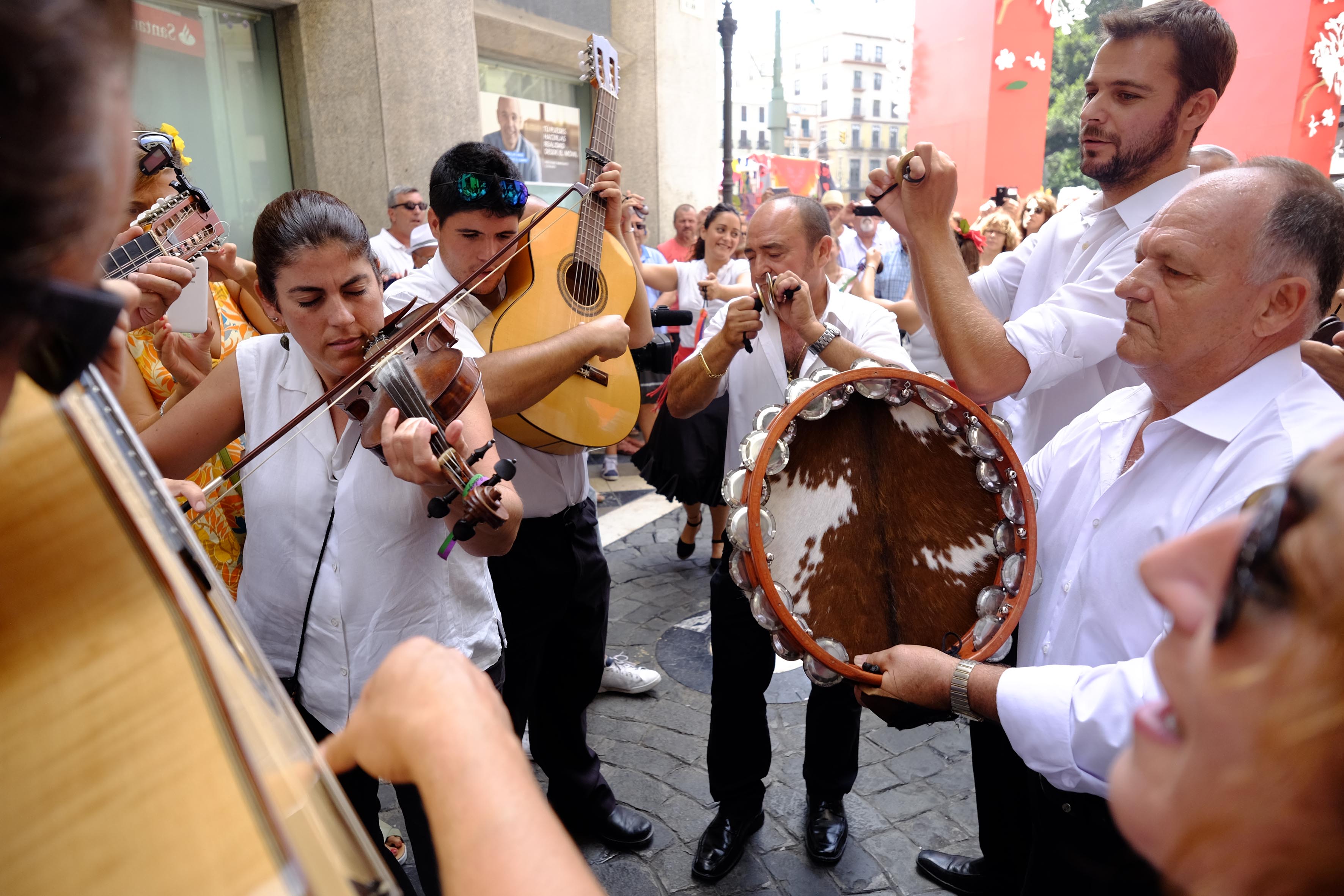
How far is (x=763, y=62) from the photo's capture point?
89125mm

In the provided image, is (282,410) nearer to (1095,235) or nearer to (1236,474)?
(1236,474)

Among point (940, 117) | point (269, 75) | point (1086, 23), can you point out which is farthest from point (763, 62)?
point (269, 75)

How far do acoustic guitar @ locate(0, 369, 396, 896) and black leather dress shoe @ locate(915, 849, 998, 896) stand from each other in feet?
8.96

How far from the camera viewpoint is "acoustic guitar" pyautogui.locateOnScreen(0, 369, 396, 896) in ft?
1.58

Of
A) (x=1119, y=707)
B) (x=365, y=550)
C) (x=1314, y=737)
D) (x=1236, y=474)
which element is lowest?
(x=1119, y=707)

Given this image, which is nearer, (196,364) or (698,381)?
(196,364)

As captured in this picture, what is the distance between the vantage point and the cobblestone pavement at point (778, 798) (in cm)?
274

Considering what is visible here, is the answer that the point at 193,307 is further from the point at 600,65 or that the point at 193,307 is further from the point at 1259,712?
the point at 1259,712

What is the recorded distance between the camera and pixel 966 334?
92.0 inches

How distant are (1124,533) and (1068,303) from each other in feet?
3.31

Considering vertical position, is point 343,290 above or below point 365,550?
above

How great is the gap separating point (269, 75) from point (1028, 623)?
774 centimetres

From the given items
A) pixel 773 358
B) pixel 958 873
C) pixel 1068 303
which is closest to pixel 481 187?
pixel 773 358

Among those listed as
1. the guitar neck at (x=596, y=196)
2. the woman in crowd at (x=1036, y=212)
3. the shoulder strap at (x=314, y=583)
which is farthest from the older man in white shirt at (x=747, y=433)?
the woman in crowd at (x=1036, y=212)
